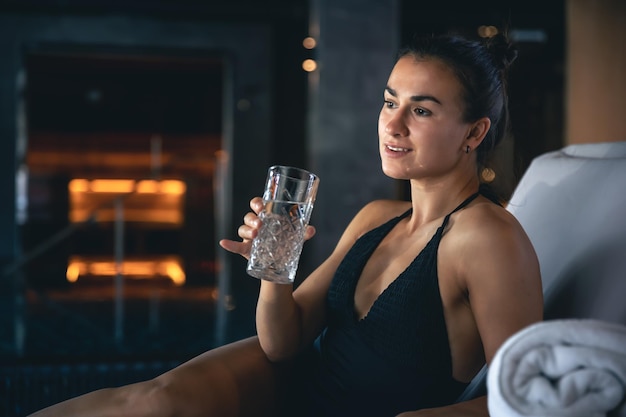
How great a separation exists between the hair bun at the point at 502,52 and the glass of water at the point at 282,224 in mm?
461

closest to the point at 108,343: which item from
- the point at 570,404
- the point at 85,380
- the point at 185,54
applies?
the point at 85,380

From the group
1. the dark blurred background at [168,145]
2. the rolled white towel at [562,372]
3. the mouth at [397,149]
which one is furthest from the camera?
the dark blurred background at [168,145]

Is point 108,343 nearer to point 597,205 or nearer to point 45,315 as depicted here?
point 45,315

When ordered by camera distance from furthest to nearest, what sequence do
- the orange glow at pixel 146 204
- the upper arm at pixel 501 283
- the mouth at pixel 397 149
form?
the orange glow at pixel 146 204, the mouth at pixel 397 149, the upper arm at pixel 501 283

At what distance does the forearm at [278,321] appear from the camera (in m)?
1.47

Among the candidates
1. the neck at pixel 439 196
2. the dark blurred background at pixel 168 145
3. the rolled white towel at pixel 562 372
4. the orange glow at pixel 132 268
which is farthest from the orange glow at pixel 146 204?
the rolled white towel at pixel 562 372

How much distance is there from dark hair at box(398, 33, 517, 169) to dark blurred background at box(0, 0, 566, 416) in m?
0.09

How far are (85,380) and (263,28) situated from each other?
596cm

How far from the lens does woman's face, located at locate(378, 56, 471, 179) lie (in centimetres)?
137

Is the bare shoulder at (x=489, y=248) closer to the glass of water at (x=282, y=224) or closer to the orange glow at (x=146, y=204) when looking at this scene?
the glass of water at (x=282, y=224)

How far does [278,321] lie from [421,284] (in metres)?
0.33

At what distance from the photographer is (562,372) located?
2.82 ft

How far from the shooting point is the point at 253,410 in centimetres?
148

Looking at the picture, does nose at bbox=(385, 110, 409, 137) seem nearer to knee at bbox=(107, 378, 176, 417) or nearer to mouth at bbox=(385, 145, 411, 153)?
mouth at bbox=(385, 145, 411, 153)
